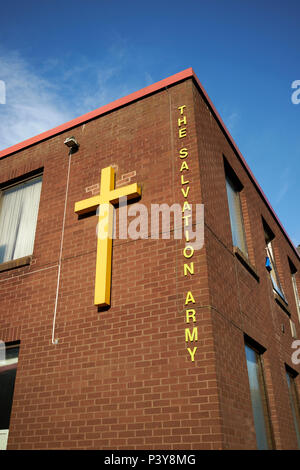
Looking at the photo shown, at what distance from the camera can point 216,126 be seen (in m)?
7.70

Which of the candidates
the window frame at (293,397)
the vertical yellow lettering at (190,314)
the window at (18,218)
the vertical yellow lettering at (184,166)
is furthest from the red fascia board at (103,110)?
the window frame at (293,397)

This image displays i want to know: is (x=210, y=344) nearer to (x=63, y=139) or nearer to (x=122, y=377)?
(x=122, y=377)

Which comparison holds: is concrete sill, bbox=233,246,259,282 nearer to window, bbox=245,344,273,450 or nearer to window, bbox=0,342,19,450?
window, bbox=245,344,273,450

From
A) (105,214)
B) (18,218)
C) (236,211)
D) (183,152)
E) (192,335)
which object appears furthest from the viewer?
(236,211)

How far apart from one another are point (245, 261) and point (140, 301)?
237 cm

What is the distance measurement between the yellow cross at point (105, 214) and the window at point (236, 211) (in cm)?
230

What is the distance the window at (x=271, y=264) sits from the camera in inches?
367

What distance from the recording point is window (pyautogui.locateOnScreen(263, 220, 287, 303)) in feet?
30.6

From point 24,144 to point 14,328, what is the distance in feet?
13.1

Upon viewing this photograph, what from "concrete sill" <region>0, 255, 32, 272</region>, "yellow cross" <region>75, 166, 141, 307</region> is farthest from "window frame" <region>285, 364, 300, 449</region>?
"concrete sill" <region>0, 255, 32, 272</region>

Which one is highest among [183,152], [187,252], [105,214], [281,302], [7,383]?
[183,152]

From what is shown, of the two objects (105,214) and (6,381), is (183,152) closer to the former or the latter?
(105,214)

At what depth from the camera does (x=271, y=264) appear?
9.91 m
